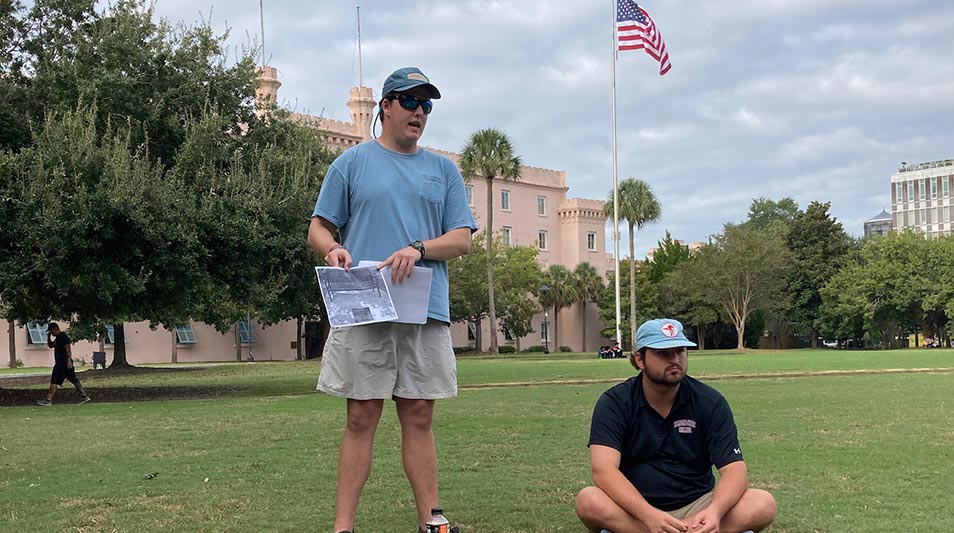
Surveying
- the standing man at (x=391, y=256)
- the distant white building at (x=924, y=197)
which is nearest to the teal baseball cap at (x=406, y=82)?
the standing man at (x=391, y=256)

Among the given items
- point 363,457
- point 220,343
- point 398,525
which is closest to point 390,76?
point 363,457

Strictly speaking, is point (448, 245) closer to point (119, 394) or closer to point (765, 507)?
point (765, 507)

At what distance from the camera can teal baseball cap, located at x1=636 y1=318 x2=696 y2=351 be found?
169 inches

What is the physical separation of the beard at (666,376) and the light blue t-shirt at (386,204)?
105 cm

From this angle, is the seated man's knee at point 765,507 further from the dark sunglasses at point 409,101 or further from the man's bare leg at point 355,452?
the dark sunglasses at point 409,101

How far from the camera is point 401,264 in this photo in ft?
14.3

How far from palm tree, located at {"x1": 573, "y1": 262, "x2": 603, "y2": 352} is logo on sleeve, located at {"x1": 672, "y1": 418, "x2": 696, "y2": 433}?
226ft

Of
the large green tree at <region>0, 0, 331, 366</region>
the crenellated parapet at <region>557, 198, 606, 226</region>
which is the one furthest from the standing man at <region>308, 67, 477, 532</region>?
the crenellated parapet at <region>557, 198, 606, 226</region>

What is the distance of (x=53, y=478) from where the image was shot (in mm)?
7398

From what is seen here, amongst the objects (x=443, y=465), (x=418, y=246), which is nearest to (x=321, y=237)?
(x=418, y=246)

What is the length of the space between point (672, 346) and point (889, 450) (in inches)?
204

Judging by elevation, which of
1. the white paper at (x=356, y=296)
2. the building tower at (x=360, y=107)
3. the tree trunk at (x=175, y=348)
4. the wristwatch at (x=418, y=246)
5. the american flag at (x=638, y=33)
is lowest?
the tree trunk at (x=175, y=348)

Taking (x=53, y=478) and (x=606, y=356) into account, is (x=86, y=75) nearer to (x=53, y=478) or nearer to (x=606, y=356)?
(x=53, y=478)

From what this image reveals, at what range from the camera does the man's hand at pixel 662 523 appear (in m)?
4.23
